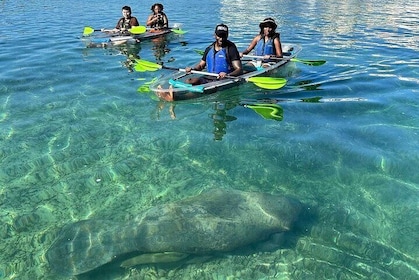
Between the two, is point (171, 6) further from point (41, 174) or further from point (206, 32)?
point (41, 174)

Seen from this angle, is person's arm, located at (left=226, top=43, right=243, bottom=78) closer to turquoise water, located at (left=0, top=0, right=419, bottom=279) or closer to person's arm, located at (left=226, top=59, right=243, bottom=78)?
person's arm, located at (left=226, top=59, right=243, bottom=78)

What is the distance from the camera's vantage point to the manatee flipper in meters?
4.93

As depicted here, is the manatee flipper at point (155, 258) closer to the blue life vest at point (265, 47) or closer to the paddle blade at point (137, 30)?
the blue life vest at point (265, 47)

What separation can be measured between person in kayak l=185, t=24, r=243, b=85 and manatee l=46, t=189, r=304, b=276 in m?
5.45

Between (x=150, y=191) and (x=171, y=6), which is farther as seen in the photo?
(x=171, y=6)

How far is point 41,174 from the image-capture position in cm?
700

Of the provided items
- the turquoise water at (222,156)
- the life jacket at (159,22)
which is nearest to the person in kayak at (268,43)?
the turquoise water at (222,156)

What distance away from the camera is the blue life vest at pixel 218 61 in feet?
34.3

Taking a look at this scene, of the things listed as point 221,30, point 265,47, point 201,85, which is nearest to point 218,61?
point 221,30

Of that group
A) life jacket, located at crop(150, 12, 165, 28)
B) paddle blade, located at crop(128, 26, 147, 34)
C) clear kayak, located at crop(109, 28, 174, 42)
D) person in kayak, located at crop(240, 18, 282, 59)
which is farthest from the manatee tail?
life jacket, located at crop(150, 12, 165, 28)

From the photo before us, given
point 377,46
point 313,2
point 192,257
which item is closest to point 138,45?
point 377,46

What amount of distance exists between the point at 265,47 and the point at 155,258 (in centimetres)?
904

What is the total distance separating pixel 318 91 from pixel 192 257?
7.50 meters

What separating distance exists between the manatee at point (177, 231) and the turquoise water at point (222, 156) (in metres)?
0.24
